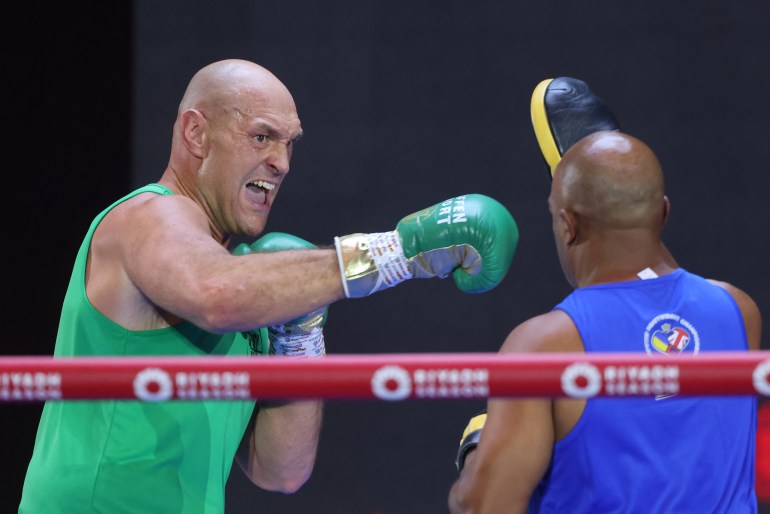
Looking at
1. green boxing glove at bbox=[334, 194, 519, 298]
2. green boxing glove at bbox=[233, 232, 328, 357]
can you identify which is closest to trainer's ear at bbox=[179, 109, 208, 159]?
green boxing glove at bbox=[233, 232, 328, 357]

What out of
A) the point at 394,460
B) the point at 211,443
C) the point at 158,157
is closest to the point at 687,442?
the point at 211,443

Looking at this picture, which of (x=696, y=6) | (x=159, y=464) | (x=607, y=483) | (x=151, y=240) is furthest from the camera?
(x=696, y=6)

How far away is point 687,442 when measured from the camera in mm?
1584

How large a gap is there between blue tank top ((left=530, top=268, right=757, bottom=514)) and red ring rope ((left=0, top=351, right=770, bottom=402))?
26 cm

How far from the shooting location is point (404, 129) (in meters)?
3.62

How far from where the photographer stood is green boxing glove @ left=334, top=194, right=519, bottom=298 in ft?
6.02

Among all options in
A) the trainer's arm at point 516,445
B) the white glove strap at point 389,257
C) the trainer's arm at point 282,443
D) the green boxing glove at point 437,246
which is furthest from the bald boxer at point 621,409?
the trainer's arm at point 282,443

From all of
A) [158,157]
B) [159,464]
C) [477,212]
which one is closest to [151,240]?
[159,464]

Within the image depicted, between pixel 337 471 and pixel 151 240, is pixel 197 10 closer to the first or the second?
pixel 337 471

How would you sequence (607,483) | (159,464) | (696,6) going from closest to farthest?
1. (607,483)
2. (159,464)
3. (696,6)

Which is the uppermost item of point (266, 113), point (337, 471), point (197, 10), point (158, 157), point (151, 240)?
point (197, 10)

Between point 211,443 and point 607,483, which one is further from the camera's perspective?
point 211,443

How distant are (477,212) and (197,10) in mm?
2092

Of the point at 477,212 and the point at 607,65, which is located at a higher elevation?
the point at 607,65
